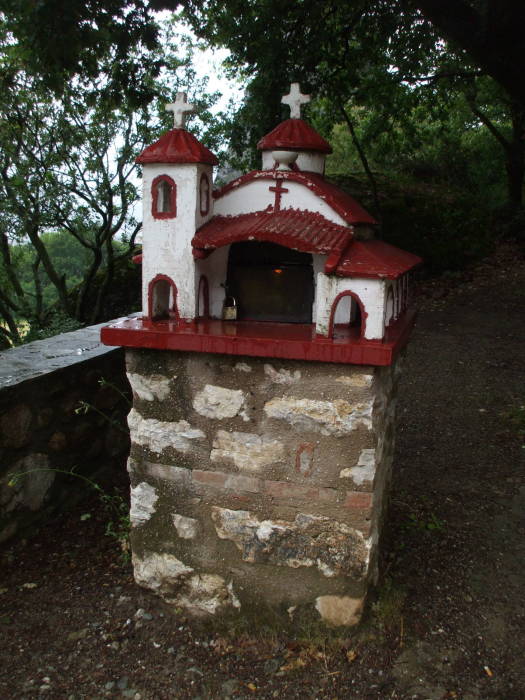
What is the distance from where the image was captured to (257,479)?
264 centimetres

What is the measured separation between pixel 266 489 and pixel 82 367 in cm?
159

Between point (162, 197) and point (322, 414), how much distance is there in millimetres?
1189

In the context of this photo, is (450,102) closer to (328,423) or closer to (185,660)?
(328,423)

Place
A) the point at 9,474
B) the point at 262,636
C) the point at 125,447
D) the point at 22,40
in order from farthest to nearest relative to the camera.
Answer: the point at 22,40 < the point at 125,447 < the point at 9,474 < the point at 262,636

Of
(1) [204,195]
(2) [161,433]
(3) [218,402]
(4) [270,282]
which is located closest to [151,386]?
(2) [161,433]

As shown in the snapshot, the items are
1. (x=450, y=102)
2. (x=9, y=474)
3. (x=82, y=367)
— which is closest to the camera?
(x=9, y=474)

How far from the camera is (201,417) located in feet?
8.71

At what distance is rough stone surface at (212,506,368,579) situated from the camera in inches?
102

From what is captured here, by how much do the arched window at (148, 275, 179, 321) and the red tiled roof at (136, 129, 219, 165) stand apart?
51cm

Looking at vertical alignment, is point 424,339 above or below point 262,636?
above

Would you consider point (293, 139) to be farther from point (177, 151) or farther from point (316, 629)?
point (316, 629)

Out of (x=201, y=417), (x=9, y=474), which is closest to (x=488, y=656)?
(x=201, y=417)

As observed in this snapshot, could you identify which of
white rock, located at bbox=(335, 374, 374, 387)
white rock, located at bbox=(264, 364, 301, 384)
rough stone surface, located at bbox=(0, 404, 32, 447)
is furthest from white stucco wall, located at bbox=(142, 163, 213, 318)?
rough stone surface, located at bbox=(0, 404, 32, 447)

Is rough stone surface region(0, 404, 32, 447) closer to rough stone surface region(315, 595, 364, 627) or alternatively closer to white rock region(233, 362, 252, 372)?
white rock region(233, 362, 252, 372)
